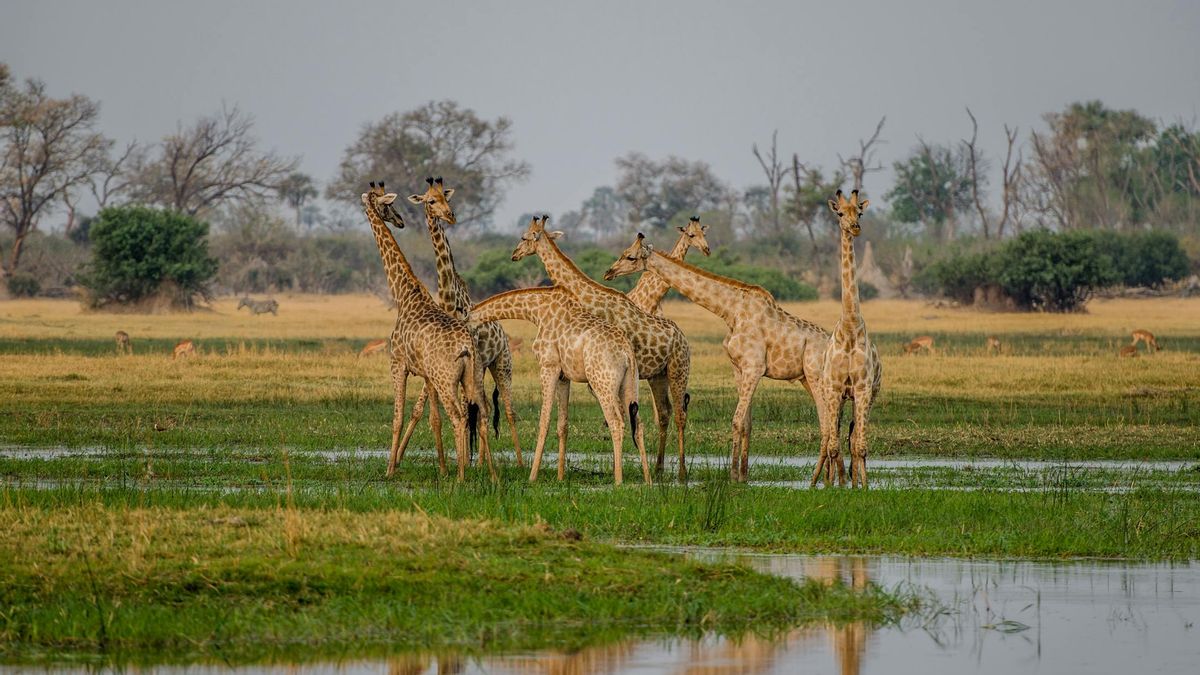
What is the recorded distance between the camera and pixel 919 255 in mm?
76250

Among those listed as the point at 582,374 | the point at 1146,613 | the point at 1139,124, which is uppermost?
the point at 1139,124

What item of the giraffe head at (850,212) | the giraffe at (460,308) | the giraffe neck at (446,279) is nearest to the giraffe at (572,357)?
the giraffe at (460,308)

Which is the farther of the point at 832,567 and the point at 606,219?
the point at 606,219

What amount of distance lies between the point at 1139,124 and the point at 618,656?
8955cm

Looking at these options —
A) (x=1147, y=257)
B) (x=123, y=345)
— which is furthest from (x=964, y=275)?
(x=123, y=345)

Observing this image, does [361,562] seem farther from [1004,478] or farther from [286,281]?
[286,281]

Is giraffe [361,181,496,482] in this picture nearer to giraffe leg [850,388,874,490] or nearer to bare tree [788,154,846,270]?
giraffe leg [850,388,874,490]

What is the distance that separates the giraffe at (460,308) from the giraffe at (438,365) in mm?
387

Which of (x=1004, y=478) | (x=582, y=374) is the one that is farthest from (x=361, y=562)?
(x=1004, y=478)

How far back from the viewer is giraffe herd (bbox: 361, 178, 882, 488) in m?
13.9

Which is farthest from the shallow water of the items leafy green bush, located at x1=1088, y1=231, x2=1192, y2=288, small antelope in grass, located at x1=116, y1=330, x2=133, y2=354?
leafy green bush, located at x1=1088, y1=231, x2=1192, y2=288

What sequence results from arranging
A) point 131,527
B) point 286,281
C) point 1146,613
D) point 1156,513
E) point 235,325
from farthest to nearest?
1. point 286,281
2. point 235,325
3. point 1156,513
4. point 131,527
5. point 1146,613

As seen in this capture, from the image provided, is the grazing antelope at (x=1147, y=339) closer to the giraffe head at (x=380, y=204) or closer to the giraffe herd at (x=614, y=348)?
the giraffe herd at (x=614, y=348)

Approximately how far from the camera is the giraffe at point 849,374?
13758 mm
